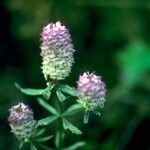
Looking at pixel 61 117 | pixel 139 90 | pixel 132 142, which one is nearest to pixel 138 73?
pixel 139 90

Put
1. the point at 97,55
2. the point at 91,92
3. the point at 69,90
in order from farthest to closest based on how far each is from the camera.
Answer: the point at 97,55 < the point at 69,90 < the point at 91,92

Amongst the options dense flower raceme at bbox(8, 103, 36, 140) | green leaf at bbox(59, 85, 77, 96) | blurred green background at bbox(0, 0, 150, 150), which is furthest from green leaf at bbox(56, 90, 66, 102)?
blurred green background at bbox(0, 0, 150, 150)

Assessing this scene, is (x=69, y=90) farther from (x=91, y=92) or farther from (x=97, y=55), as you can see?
(x=97, y=55)

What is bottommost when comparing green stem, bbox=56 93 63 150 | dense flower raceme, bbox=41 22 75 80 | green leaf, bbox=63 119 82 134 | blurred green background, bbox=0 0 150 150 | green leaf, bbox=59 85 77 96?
green leaf, bbox=63 119 82 134

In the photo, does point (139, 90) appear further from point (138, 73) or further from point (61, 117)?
point (61, 117)

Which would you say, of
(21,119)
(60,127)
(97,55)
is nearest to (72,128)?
(60,127)

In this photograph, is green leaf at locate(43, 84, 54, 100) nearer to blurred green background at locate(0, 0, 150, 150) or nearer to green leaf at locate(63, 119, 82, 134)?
green leaf at locate(63, 119, 82, 134)

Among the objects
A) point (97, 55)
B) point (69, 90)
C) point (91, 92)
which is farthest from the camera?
point (97, 55)
